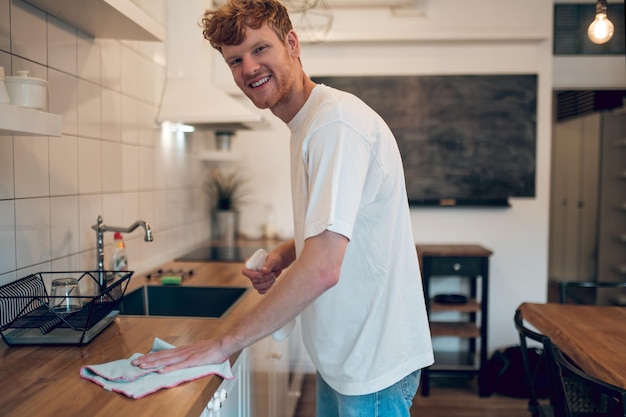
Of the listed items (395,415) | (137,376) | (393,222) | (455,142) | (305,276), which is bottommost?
(395,415)

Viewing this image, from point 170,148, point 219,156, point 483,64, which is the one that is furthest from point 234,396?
point 483,64

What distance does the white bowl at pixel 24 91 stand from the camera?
1207 mm

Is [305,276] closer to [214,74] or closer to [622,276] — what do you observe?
[214,74]

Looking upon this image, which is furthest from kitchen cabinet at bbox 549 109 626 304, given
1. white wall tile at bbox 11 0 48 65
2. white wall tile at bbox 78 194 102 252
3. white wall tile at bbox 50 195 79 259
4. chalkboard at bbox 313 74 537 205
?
white wall tile at bbox 11 0 48 65

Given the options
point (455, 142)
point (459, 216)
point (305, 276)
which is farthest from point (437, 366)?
point (305, 276)

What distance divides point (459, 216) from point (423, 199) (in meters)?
0.28

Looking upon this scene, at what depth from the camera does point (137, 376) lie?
1.14 metres

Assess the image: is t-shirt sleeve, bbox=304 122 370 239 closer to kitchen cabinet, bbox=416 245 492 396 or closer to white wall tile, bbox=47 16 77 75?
white wall tile, bbox=47 16 77 75

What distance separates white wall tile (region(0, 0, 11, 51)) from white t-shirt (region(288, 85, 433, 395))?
82 cm

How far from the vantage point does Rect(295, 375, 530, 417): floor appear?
3111mm

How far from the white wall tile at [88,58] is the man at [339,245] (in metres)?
0.71

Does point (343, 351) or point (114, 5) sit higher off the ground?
point (114, 5)

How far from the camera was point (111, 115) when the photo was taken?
2.14 metres

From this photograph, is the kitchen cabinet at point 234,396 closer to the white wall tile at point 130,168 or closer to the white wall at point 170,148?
the white wall at point 170,148
